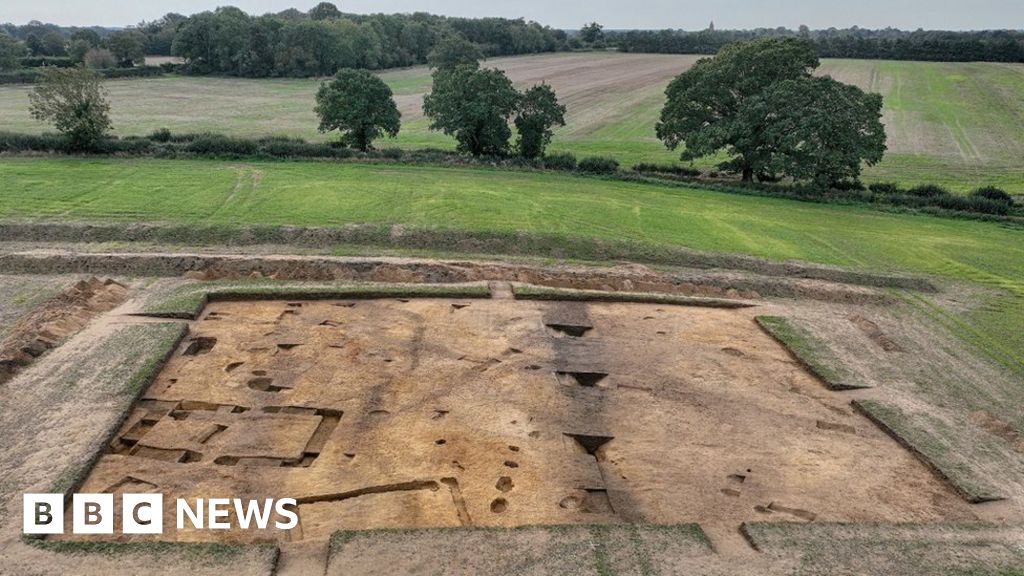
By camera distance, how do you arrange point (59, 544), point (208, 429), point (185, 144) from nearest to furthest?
1. point (59, 544)
2. point (208, 429)
3. point (185, 144)

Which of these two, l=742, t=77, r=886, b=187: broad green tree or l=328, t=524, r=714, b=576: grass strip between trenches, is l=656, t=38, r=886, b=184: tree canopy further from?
l=328, t=524, r=714, b=576: grass strip between trenches

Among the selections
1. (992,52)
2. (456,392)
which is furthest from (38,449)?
(992,52)

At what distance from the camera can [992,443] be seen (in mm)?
14961

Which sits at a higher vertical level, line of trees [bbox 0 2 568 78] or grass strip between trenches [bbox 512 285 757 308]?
line of trees [bbox 0 2 568 78]

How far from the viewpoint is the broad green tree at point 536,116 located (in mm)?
40625

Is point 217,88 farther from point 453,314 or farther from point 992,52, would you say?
point 992,52

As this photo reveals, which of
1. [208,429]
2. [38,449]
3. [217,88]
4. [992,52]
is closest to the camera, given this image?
[38,449]

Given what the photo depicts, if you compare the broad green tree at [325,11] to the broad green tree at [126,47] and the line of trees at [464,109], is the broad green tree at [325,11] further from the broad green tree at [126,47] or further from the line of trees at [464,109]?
the line of trees at [464,109]

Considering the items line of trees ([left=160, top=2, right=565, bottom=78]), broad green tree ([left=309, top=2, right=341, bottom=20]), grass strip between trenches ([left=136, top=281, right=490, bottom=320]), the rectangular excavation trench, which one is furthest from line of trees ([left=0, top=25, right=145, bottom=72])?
the rectangular excavation trench

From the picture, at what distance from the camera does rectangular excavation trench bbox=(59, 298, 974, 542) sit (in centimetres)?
1245

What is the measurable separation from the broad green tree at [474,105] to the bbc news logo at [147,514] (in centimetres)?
3155

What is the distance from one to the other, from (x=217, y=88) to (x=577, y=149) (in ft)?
167

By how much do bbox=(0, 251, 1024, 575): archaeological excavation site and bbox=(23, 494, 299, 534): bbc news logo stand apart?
163mm

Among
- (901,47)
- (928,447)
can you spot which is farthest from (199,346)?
(901,47)
